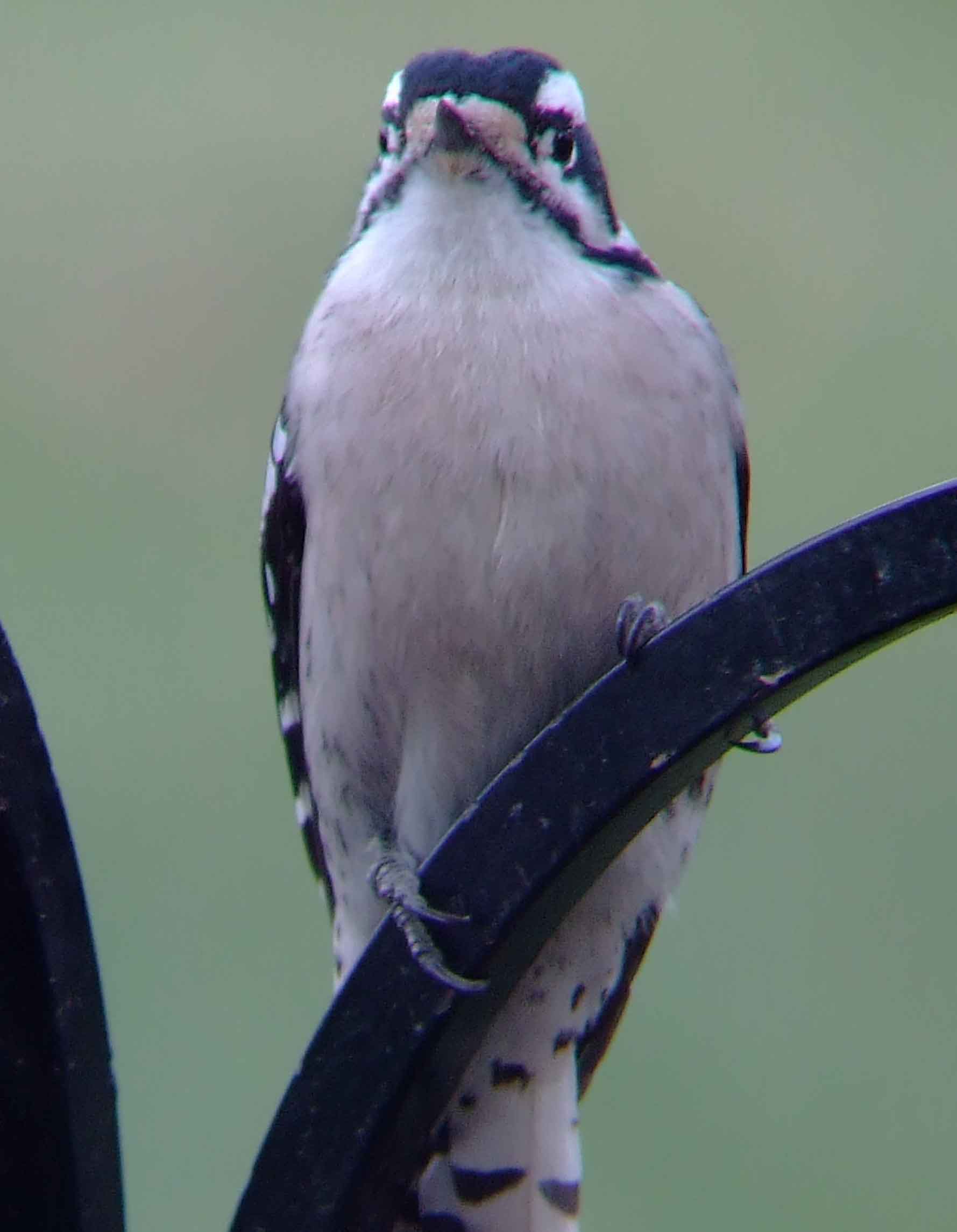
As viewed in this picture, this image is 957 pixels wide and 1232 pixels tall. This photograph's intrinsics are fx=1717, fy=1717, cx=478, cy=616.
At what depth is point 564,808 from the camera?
47.4 inches

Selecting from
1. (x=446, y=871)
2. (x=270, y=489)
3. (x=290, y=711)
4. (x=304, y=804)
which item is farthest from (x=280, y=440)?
(x=446, y=871)

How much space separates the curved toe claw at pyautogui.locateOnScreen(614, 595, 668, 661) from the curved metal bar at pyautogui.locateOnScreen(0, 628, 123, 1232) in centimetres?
52

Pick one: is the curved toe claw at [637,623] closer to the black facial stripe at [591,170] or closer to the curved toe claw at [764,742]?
the curved toe claw at [764,742]

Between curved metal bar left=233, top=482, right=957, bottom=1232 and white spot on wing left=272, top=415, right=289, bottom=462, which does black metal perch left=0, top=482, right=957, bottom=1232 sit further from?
white spot on wing left=272, top=415, right=289, bottom=462

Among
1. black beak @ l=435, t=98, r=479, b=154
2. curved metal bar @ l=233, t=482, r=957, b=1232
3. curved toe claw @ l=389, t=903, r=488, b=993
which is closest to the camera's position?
curved metal bar @ l=233, t=482, r=957, b=1232

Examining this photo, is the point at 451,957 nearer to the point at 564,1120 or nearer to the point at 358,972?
the point at 358,972

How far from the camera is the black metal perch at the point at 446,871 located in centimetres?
114

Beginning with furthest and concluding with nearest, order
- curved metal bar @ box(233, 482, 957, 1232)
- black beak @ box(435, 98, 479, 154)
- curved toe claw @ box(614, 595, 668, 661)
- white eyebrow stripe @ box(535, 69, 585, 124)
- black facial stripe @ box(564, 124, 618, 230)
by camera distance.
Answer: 1. black facial stripe @ box(564, 124, 618, 230)
2. white eyebrow stripe @ box(535, 69, 585, 124)
3. black beak @ box(435, 98, 479, 154)
4. curved toe claw @ box(614, 595, 668, 661)
5. curved metal bar @ box(233, 482, 957, 1232)

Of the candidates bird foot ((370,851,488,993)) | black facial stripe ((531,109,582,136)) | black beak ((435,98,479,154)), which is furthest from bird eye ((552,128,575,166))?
bird foot ((370,851,488,993))

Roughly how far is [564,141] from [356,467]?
448 mm

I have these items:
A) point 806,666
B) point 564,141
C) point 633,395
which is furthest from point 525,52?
point 806,666

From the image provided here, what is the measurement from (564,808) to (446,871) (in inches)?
5.3

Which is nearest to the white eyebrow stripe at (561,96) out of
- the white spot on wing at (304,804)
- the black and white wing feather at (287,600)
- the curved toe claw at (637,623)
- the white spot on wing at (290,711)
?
the black and white wing feather at (287,600)

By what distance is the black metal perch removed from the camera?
114 cm
